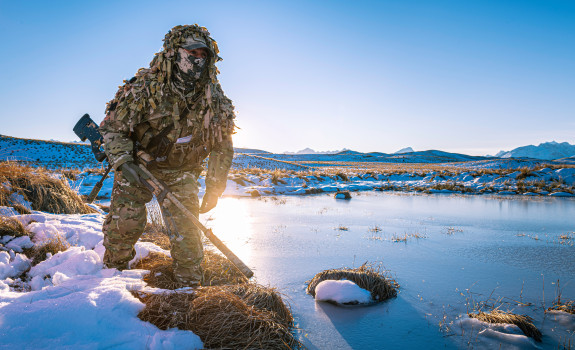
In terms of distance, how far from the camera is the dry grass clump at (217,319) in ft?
5.42

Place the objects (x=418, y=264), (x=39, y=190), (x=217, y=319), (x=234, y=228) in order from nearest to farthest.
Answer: (x=217, y=319)
(x=418, y=264)
(x=39, y=190)
(x=234, y=228)

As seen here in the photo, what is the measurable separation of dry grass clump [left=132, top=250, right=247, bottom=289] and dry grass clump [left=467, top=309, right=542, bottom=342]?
2.13 metres

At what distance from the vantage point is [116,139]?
2.56 metres

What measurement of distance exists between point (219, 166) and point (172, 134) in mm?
545

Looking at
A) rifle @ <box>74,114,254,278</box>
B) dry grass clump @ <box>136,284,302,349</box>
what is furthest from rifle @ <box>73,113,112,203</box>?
dry grass clump @ <box>136,284,302,349</box>

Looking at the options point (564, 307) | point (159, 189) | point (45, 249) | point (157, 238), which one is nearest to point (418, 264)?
point (564, 307)

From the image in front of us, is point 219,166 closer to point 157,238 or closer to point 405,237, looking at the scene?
point 157,238

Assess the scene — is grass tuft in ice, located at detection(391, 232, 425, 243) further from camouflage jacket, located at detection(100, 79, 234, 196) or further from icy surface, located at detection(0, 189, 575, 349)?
camouflage jacket, located at detection(100, 79, 234, 196)

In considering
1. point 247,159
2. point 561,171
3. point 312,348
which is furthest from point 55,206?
point 247,159

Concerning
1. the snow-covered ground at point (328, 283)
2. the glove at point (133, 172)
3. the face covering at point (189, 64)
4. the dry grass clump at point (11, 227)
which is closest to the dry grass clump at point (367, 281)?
the snow-covered ground at point (328, 283)

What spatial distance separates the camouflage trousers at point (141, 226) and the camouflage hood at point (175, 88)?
1.70 feet

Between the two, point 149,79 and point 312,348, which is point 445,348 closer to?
point 312,348

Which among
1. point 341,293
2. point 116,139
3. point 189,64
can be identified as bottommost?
point 341,293

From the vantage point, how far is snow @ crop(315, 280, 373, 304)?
278 cm
